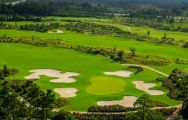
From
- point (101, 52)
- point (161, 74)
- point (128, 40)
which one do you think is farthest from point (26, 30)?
point (161, 74)

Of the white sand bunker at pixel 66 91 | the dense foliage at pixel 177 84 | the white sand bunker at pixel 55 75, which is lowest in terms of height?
the white sand bunker at pixel 66 91

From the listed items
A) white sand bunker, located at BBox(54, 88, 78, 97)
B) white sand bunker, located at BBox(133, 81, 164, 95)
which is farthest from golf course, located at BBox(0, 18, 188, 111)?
white sand bunker, located at BBox(54, 88, 78, 97)

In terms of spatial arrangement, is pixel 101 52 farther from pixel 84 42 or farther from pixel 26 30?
pixel 26 30

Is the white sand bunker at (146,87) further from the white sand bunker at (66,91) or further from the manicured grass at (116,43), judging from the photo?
the manicured grass at (116,43)

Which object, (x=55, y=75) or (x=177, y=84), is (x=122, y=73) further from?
(x=177, y=84)

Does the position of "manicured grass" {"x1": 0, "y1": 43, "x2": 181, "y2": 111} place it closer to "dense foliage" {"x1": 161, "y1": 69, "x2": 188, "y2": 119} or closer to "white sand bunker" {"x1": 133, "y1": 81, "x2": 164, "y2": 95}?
"white sand bunker" {"x1": 133, "y1": 81, "x2": 164, "y2": 95}

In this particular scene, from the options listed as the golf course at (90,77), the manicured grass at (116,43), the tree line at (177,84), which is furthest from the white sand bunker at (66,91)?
the manicured grass at (116,43)

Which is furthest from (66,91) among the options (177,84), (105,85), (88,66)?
(88,66)
